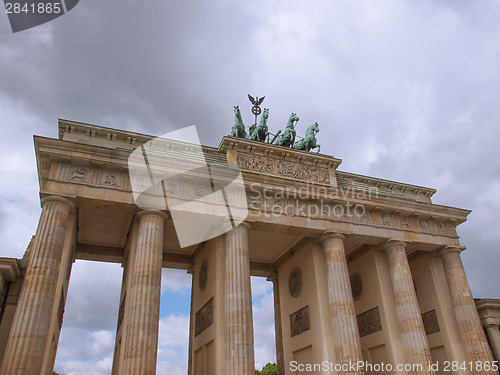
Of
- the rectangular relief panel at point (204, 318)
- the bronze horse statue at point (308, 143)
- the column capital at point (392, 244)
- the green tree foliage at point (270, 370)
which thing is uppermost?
the bronze horse statue at point (308, 143)

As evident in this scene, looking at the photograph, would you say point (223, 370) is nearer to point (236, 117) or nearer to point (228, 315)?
point (228, 315)

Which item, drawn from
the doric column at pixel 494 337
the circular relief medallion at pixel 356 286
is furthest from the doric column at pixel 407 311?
the doric column at pixel 494 337

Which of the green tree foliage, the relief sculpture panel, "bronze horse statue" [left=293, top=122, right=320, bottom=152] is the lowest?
the green tree foliage

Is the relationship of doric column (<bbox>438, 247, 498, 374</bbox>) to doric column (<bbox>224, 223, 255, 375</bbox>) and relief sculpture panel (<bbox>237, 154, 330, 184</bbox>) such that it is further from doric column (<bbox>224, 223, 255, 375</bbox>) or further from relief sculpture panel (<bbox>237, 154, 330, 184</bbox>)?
doric column (<bbox>224, 223, 255, 375</bbox>)

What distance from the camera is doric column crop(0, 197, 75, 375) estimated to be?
13141mm

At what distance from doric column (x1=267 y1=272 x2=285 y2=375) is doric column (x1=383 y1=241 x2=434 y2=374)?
23.4ft

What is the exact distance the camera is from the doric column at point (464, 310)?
20.2 meters

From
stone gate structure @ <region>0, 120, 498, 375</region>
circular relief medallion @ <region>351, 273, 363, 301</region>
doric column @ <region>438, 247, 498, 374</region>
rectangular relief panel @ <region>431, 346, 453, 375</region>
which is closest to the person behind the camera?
stone gate structure @ <region>0, 120, 498, 375</region>

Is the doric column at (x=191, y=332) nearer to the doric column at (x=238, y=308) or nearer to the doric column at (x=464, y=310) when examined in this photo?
the doric column at (x=238, y=308)

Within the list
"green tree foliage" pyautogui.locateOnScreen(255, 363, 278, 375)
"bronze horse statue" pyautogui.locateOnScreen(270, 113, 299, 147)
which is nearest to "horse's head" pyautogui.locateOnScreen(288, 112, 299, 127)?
"bronze horse statue" pyautogui.locateOnScreen(270, 113, 299, 147)

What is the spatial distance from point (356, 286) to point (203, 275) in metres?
9.38

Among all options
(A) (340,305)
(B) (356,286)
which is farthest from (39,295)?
(B) (356,286)

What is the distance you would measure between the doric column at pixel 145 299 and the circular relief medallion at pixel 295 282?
29.5 feet

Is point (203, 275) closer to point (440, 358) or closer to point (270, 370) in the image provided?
point (440, 358)
